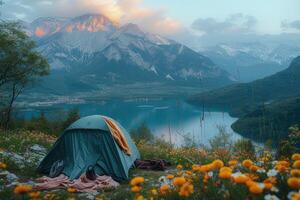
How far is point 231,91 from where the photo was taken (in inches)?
6969

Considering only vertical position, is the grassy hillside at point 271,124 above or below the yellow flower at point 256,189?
below

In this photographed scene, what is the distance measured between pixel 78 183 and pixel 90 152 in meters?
2.19

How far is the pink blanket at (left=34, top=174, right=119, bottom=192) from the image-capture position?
10.0 metres

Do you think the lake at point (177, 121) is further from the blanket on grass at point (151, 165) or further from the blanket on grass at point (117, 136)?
the blanket on grass at point (117, 136)

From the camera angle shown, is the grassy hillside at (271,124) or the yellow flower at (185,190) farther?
the grassy hillside at (271,124)

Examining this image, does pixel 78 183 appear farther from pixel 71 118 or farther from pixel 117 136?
pixel 71 118

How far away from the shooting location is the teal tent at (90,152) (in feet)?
39.8

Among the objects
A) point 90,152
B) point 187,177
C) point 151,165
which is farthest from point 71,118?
point 187,177

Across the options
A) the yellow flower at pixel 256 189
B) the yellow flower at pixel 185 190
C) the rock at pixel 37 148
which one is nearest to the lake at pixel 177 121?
the rock at pixel 37 148

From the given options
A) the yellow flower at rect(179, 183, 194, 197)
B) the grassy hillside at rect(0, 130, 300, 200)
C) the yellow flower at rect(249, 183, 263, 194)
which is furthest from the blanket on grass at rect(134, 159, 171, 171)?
the yellow flower at rect(249, 183, 263, 194)

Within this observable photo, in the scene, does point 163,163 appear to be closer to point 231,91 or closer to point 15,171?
point 15,171

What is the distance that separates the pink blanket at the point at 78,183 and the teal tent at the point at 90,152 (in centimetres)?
69

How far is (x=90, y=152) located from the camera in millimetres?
12578

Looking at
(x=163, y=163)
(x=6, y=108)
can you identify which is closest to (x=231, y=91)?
(x=6, y=108)
